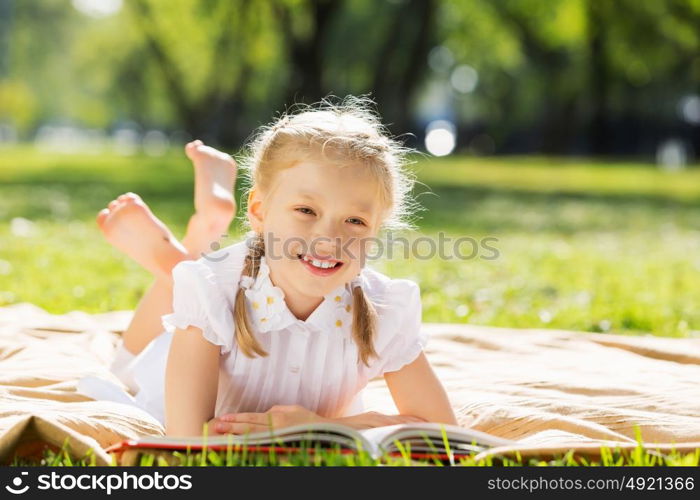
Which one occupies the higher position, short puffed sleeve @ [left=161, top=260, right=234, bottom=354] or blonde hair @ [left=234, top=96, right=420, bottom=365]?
blonde hair @ [left=234, top=96, right=420, bottom=365]

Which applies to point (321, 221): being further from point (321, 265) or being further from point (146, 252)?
point (146, 252)

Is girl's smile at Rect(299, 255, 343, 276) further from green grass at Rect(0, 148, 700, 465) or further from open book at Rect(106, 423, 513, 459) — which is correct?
green grass at Rect(0, 148, 700, 465)

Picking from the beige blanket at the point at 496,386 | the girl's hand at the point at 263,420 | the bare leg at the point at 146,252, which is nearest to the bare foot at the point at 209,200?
the bare leg at the point at 146,252

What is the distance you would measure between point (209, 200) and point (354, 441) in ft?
5.80

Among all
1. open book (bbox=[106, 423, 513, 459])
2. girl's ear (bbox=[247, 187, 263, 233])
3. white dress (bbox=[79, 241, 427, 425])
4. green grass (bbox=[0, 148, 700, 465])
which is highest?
green grass (bbox=[0, 148, 700, 465])

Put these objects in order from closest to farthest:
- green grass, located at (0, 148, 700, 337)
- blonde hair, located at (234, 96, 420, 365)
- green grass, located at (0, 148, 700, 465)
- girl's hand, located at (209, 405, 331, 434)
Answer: girl's hand, located at (209, 405, 331, 434)
blonde hair, located at (234, 96, 420, 365)
green grass, located at (0, 148, 700, 465)
green grass, located at (0, 148, 700, 337)

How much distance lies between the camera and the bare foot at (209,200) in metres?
3.65

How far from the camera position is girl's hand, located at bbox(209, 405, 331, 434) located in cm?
241

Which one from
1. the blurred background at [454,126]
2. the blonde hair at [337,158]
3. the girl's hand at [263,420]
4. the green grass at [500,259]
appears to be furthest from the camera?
the blurred background at [454,126]

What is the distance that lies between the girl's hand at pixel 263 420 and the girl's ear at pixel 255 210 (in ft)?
1.76

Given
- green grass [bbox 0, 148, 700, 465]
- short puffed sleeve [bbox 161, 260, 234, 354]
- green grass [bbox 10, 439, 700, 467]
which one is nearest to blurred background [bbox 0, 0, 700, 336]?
green grass [bbox 0, 148, 700, 465]

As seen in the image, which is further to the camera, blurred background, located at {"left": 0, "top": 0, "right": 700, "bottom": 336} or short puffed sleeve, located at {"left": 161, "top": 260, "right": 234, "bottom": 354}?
blurred background, located at {"left": 0, "top": 0, "right": 700, "bottom": 336}

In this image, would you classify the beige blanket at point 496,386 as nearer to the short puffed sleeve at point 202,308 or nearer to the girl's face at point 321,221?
the short puffed sleeve at point 202,308

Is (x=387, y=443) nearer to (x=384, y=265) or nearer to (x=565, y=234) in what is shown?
(x=384, y=265)
